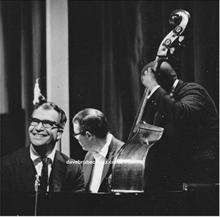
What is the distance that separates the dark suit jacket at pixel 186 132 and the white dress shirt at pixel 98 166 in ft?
0.50

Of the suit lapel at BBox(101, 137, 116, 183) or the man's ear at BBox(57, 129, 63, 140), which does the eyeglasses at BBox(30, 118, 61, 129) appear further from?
the suit lapel at BBox(101, 137, 116, 183)

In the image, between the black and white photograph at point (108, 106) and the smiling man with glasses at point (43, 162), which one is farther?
the smiling man with glasses at point (43, 162)

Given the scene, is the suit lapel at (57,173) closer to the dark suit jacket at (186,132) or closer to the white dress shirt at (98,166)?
the white dress shirt at (98,166)

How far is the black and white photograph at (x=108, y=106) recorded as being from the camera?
1365mm

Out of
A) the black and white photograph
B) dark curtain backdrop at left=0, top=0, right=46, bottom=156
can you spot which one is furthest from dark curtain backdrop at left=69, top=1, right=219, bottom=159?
dark curtain backdrop at left=0, top=0, right=46, bottom=156

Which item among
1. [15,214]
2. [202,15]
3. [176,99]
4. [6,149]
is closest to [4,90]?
[6,149]

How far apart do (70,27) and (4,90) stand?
296mm

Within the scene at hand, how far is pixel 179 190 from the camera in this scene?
1359 mm

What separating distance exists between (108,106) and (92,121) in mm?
68

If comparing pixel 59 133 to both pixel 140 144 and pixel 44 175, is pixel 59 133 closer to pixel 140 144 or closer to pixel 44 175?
pixel 44 175

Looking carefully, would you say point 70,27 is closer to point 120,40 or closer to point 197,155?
point 120,40

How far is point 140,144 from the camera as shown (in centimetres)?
136

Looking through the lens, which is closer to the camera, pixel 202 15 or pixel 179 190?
pixel 179 190

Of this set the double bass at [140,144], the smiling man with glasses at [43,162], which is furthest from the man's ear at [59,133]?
the double bass at [140,144]
